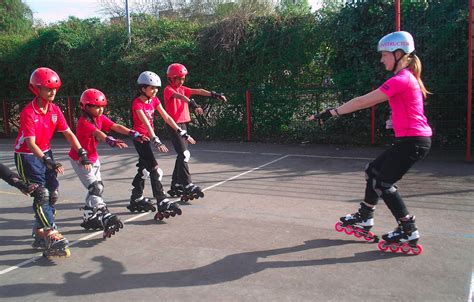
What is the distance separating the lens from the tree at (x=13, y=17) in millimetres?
32312

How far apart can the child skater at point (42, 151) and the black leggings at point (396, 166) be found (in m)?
3.14

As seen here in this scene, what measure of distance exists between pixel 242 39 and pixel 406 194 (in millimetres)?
7837

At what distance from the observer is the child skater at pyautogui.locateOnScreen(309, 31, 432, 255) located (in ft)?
14.1

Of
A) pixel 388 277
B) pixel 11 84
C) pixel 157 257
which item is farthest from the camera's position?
pixel 11 84

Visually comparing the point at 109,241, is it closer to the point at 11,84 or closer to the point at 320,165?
the point at 320,165

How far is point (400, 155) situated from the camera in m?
4.38

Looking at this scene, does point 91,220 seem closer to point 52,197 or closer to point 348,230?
point 52,197

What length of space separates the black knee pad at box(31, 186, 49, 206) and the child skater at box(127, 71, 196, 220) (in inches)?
56.8

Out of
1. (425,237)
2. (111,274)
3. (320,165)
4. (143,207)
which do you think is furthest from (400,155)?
(320,165)

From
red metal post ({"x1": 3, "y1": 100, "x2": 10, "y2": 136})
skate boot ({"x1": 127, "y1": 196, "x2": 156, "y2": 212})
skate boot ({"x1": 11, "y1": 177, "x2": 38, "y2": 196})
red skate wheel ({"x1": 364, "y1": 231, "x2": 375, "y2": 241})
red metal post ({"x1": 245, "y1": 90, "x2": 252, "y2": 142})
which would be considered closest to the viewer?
skate boot ({"x1": 11, "y1": 177, "x2": 38, "y2": 196})

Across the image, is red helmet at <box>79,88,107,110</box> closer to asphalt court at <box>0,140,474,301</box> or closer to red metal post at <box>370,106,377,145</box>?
asphalt court at <box>0,140,474,301</box>

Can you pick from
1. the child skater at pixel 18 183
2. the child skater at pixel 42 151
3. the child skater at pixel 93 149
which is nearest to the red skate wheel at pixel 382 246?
the child skater at pixel 93 149

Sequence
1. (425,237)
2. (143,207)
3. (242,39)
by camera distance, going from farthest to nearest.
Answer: (242,39)
(143,207)
(425,237)

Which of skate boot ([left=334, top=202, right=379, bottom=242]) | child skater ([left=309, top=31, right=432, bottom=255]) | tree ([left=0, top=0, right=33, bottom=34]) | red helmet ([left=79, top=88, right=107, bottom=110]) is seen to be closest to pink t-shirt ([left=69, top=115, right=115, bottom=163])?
red helmet ([left=79, top=88, right=107, bottom=110])
